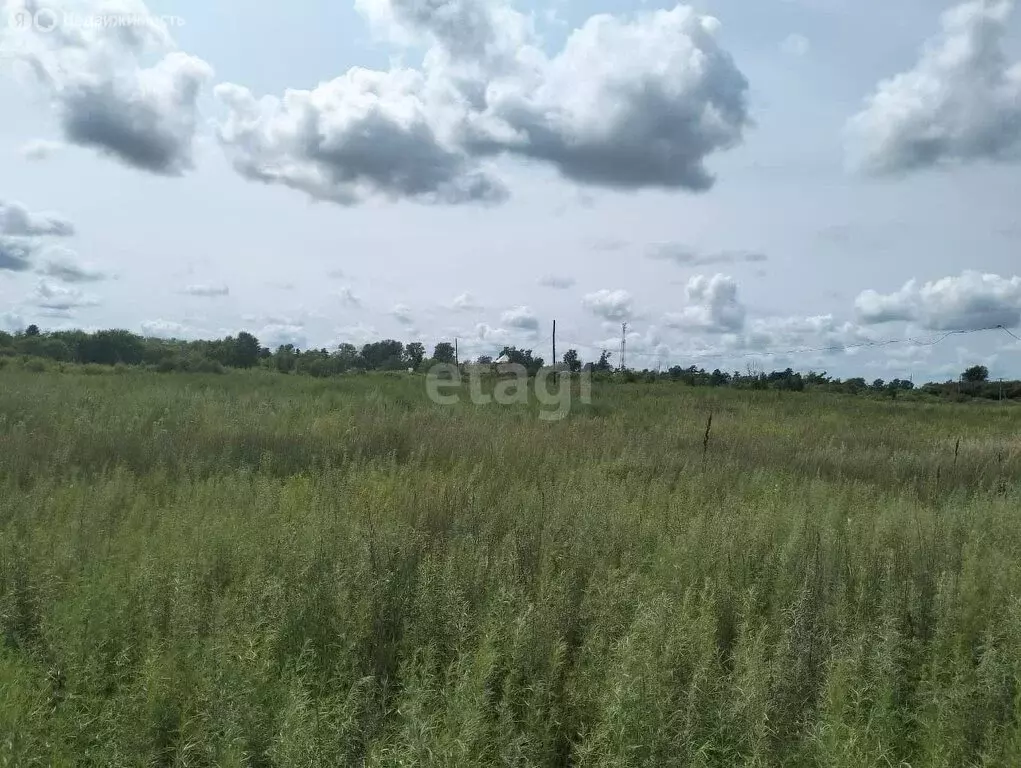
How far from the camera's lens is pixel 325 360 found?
150ft

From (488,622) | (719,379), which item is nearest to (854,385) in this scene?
(719,379)

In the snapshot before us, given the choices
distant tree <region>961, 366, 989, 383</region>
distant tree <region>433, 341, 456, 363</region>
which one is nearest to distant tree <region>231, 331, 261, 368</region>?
distant tree <region>433, 341, 456, 363</region>

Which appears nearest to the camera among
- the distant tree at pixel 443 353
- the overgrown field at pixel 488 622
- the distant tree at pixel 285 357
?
the overgrown field at pixel 488 622

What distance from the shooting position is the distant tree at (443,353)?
36.4 meters

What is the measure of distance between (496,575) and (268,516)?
244 centimetres

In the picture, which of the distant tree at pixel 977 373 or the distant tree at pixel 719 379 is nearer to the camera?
the distant tree at pixel 719 379

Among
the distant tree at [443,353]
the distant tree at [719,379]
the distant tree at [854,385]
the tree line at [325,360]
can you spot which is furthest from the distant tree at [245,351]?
the distant tree at [854,385]

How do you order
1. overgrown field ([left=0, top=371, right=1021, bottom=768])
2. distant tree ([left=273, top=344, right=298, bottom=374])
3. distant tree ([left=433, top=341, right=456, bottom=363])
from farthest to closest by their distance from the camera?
distant tree ([left=273, top=344, right=298, bottom=374]) < distant tree ([left=433, top=341, right=456, bottom=363]) < overgrown field ([left=0, top=371, right=1021, bottom=768])

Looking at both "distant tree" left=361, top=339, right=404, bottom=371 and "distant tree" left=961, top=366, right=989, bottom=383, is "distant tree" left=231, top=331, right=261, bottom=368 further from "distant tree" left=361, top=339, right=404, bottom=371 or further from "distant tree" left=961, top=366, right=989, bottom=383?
"distant tree" left=961, top=366, right=989, bottom=383

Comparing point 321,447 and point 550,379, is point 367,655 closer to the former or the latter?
point 321,447

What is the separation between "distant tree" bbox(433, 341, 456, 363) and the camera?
3644cm

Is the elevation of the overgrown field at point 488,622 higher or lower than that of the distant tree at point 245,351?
lower

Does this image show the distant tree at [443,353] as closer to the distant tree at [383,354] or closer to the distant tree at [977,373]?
the distant tree at [383,354]

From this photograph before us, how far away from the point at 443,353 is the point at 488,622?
113ft
